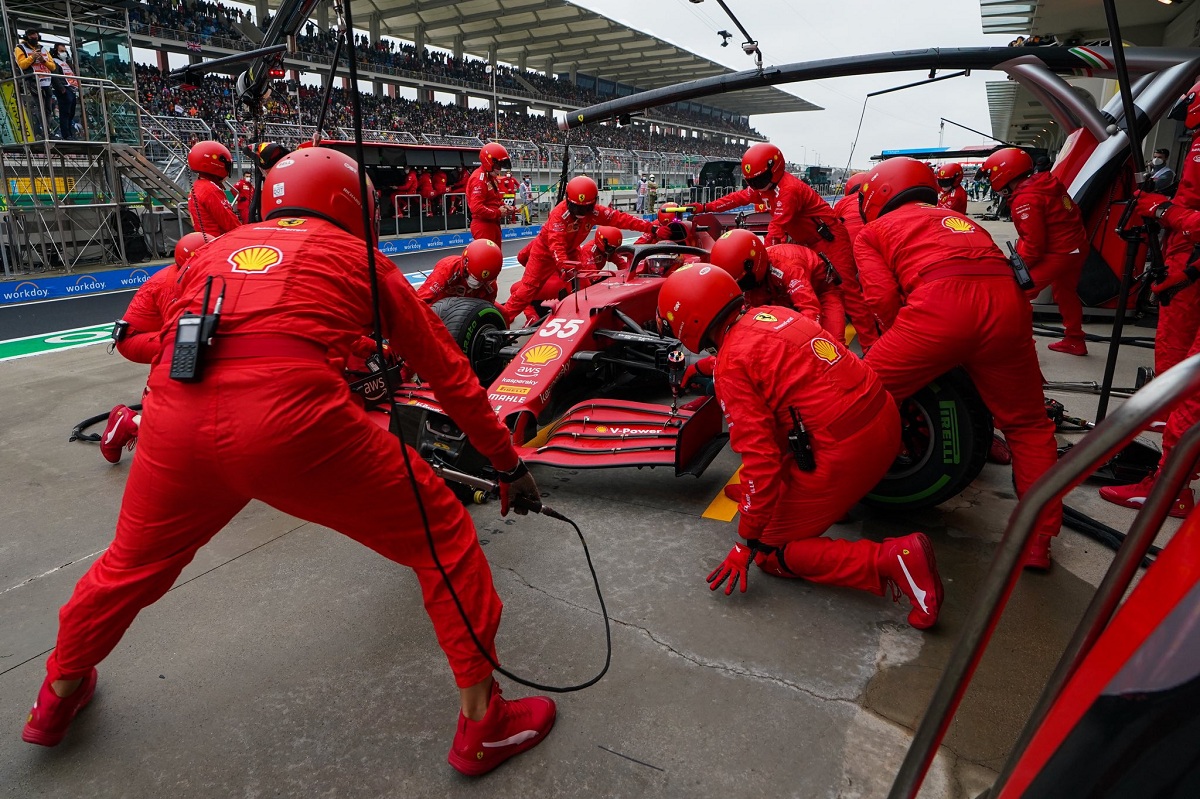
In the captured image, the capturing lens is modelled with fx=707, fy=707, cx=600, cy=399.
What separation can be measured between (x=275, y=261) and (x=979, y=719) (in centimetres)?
232

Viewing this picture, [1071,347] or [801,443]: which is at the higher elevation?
[801,443]

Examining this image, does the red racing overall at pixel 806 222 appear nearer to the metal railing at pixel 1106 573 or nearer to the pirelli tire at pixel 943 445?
the pirelli tire at pixel 943 445

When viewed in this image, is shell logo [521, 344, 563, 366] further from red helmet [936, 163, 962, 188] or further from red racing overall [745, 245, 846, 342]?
red helmet [936, 163, 962, 188]

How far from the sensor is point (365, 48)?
30.1 metres

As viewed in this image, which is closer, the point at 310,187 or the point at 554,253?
the point at 310,187

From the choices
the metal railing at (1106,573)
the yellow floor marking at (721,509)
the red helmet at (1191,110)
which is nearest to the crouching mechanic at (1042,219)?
the red helmet at (1191,110)

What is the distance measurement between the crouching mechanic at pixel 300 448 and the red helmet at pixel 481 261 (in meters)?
3.07

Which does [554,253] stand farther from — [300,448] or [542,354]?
[300,448]

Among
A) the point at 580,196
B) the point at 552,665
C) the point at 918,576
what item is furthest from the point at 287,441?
the point at 580,196

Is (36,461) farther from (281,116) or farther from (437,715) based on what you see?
(281,116)

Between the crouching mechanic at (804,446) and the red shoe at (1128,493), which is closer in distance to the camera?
the crouching mechanic at (804,446)

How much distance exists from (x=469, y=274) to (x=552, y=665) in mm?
3520

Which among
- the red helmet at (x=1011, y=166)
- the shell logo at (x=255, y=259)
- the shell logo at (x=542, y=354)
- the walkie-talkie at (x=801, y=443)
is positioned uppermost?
the red helmet at (x=1011, y=166)

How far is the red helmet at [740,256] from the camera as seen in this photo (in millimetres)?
3775
